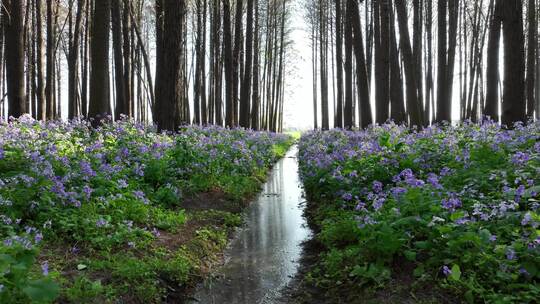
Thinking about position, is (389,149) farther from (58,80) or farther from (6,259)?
(58,80)

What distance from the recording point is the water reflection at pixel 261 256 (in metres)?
4.23

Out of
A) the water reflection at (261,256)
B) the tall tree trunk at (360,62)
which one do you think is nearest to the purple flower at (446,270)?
the water reflection at (261,256)

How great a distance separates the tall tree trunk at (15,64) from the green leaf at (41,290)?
8.35 m

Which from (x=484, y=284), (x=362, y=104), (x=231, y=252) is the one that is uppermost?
(x=362, y=104)

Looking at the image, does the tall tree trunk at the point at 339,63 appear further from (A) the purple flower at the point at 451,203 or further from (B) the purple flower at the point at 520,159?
(A) the purple flower at the point at 451,203

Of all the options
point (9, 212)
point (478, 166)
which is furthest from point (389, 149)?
point (9, 212)

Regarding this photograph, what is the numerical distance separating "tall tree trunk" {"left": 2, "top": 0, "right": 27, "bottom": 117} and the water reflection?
593cm

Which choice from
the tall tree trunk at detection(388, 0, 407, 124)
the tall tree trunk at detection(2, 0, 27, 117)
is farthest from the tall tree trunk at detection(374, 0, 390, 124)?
the tall tree trunk at detection(2, 0, 27, 117)

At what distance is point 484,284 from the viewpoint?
3.06 meters

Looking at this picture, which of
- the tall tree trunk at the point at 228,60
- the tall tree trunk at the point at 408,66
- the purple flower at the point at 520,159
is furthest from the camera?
the tall tree trunk at the point at 228,60

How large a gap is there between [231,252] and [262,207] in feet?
9.14

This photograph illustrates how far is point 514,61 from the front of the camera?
29.0 ft

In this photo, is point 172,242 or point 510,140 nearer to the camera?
point 172,242

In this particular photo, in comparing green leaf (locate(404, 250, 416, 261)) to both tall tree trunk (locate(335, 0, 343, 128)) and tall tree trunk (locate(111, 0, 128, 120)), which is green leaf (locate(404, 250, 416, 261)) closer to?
tall tree trunk (locate(111, 0, 128, 120))
